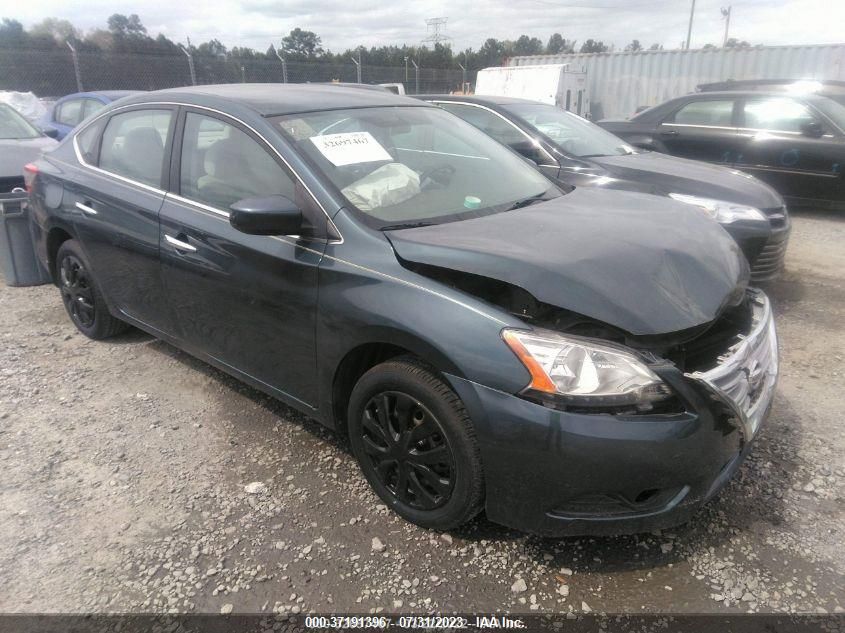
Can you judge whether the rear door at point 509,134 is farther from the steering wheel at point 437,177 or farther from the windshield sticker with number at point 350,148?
the windshield sticker with number at point 350,148

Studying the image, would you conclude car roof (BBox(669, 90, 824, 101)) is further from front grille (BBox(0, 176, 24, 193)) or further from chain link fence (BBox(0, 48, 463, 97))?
chain link fence (BBox(0, 48, 463, 97))

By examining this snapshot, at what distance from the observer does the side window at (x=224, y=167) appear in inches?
109

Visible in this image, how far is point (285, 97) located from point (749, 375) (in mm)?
2493

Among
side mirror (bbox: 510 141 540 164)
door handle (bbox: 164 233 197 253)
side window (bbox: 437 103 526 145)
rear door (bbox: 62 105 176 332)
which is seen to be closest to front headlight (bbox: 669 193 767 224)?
side mirror (bbox: 510 141 540 164)

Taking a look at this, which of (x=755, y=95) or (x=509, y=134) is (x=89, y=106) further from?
(x=755, y=95)

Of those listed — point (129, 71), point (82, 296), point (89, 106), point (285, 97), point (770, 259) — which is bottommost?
point (82, 296)

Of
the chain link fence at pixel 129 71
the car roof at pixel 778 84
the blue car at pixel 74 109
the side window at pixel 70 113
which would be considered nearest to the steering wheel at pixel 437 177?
the blue car at pixel 74 109

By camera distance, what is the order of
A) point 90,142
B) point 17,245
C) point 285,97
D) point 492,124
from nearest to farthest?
point 285,97, point 90,142, point 17,245, point 492,124

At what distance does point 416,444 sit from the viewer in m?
2.37

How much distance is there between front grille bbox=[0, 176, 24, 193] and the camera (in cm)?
645

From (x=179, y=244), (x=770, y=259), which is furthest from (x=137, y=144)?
(x=770, y=259)

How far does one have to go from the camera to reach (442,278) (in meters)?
2.28

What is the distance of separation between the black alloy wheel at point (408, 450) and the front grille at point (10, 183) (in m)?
5.95

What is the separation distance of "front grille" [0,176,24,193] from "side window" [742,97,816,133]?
8688mm
